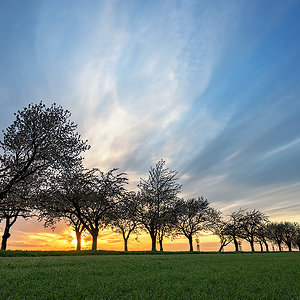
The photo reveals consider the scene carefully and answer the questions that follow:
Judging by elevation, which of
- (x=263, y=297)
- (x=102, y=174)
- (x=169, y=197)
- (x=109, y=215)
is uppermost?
(x=102, y=174)

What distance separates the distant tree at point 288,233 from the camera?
8588cm

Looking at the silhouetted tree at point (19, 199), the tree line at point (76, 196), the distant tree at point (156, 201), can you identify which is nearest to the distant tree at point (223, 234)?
the tree line at point (76, 196)

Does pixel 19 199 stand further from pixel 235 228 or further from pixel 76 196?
pixel 235 228

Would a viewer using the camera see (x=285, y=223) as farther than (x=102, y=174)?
Yes

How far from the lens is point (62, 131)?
25.8 meters

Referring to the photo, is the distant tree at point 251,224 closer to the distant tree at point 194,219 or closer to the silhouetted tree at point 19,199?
the distant tree at point 194,219

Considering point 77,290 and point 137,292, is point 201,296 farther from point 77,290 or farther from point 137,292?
point 77,290

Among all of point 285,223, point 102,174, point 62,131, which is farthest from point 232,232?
point 62,131

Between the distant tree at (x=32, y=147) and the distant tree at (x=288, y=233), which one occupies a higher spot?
the distant tree at (x=32, y=147)

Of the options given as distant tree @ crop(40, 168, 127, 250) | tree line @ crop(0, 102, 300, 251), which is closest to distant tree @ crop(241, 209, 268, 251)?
tree line @ crop(0, 102, 300, 251)

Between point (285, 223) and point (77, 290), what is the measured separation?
105 metres

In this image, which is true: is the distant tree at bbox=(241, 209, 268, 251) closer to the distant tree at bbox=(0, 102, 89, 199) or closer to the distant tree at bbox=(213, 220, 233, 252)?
the distant tree at bbox=(213, 220, 233, 252)

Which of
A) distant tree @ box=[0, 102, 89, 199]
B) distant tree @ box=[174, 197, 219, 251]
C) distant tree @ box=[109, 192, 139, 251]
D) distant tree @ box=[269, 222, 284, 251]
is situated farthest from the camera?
distant tree @ box=[269, 222, 284, 251]

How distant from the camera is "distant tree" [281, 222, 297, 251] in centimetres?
8588
